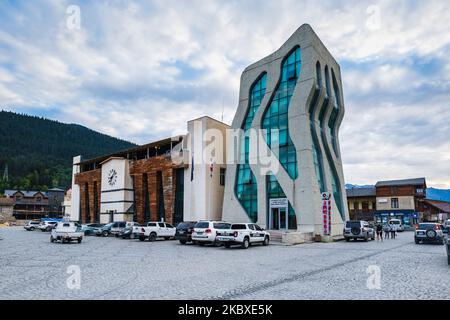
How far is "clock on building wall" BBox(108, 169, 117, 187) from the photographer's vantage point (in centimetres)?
5091

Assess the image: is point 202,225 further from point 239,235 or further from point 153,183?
point 153,183

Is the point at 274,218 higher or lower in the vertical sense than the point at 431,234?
higher

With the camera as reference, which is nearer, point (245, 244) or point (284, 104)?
point (245, 244)

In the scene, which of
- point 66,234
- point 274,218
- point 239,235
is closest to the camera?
point 239,235

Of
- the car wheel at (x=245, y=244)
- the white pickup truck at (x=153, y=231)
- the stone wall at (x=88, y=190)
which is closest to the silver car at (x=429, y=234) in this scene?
the car wheel at (x=245, y=244)

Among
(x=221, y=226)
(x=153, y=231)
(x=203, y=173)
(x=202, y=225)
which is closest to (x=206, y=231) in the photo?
Answer: (x=202, y=225)

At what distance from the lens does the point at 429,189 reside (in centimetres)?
6431

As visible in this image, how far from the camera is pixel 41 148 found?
546 feet

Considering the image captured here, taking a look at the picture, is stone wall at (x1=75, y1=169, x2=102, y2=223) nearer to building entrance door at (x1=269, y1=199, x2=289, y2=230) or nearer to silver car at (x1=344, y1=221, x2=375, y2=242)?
building entrance door at (x1=269, y1=199, x2=289, y2=230)

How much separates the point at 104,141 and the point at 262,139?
554 ft

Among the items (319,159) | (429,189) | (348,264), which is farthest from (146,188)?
(429,189)

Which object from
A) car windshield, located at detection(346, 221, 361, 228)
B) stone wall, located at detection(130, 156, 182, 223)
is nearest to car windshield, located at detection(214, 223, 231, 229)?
car windshield, located at detection(346, 221, 361, 228)

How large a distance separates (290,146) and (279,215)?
270 inches

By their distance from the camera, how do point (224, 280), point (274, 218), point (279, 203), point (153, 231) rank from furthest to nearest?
point (274, 218) → point (279, 203) → point (153, 231) → point (224, 280)
